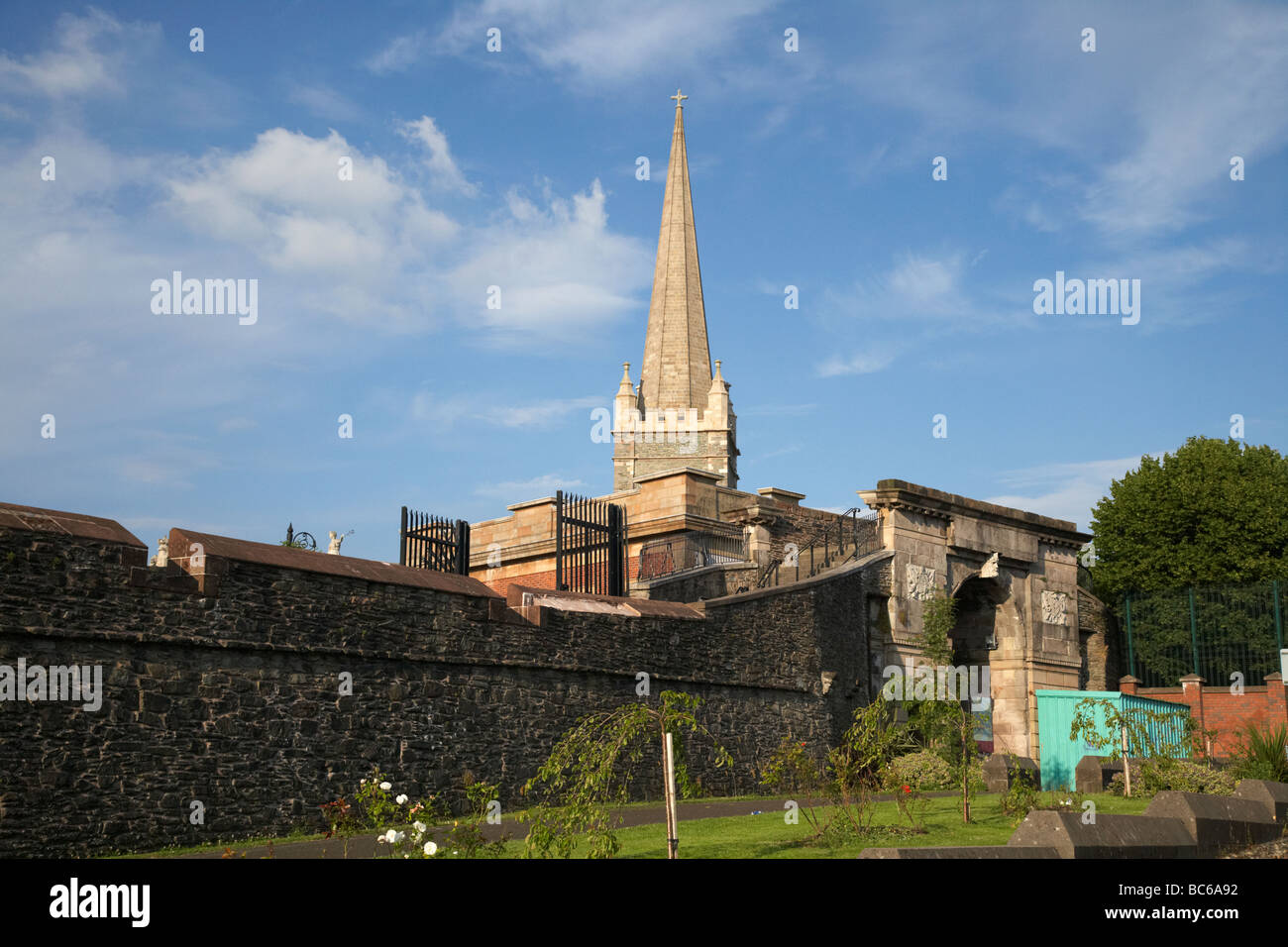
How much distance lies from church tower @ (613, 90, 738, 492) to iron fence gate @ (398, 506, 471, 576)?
6023 centimetres

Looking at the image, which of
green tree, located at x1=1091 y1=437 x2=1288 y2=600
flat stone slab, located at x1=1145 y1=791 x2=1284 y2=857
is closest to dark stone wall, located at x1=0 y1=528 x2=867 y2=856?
flat stone slab, located at x1=1145 y1=791 x2=1284 y2=857

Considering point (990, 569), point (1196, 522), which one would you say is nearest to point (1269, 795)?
point (990, 569)

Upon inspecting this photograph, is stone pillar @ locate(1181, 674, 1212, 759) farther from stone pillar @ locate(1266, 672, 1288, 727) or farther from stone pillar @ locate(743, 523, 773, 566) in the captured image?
stone pillar @ locate(743, 523, 773, 566)

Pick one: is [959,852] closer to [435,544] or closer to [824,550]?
[435,544]

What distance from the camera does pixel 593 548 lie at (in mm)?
19594

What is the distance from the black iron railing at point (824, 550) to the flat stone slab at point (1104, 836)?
13.6 m

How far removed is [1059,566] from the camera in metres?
27.8

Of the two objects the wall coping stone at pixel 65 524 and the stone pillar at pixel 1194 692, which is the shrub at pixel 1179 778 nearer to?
the wall coping stone at pixel 65 524

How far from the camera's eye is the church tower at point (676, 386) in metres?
78.9

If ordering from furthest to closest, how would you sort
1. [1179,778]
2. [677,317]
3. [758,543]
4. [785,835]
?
[677,317] → [758,543] → [1179,778] → [785,835]

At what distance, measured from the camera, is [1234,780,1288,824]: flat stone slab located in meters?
10.7

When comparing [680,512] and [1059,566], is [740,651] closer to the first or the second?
[680,512]

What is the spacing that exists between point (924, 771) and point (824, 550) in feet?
24.6
